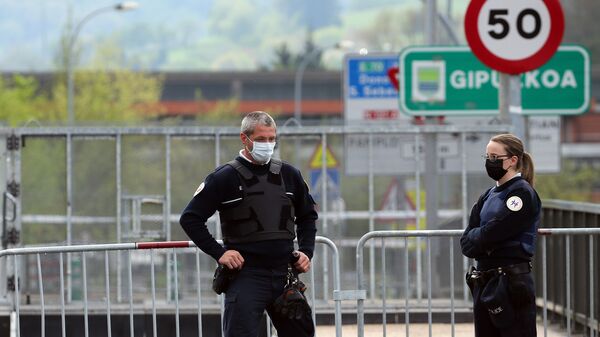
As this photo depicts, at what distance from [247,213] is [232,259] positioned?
0.26 metres

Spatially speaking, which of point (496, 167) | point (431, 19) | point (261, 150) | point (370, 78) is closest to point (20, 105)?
point (370, 78)

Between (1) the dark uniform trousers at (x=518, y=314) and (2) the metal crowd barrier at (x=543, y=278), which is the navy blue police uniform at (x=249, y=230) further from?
(2) the metal crowd barrier at (x=543, y=278)

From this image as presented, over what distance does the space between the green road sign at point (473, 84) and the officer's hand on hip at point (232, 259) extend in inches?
264

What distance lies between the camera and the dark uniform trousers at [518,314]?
8.24m

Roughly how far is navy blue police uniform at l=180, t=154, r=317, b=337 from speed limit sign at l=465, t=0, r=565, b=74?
11.8 ft

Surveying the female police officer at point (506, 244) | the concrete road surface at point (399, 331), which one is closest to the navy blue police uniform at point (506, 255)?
the female police officer at point (506, 244)

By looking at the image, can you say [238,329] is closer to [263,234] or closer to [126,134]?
[263,234]

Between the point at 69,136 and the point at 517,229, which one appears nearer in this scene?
the point at 517,229

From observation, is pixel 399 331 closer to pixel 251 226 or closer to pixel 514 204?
pixel 514 204

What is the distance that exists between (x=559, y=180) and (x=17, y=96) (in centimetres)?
2156

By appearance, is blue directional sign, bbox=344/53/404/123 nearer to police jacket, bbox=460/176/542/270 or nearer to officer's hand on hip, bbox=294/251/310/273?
police jacket, bbox=460/176/542/270

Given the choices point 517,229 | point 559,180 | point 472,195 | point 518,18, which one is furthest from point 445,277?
point 559,180

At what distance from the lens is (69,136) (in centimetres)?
1481

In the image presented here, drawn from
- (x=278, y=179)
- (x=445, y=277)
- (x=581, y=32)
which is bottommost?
(x=445, y=277)
